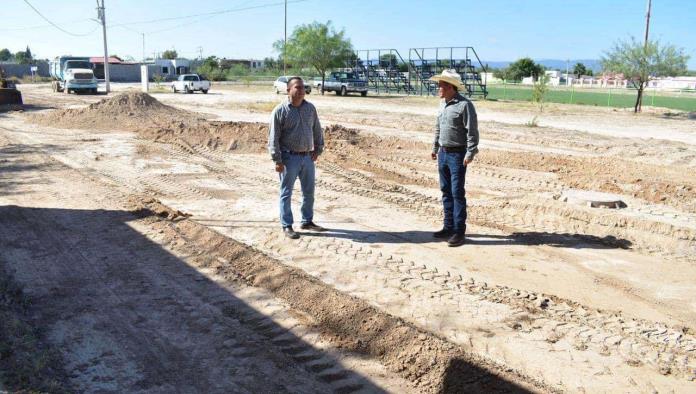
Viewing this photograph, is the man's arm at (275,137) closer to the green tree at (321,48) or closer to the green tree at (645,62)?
the green tree at (645,62)

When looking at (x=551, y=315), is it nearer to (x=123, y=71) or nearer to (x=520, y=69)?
(x=520, y=69)

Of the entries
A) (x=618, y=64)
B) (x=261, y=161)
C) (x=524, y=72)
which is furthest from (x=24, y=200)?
(x=524, y=72)

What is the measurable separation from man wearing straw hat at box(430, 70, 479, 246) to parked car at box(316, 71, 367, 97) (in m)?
39.0

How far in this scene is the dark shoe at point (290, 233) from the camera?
23.7 feet

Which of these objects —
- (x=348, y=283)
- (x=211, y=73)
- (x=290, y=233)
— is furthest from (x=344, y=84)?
(x=348, y=283)

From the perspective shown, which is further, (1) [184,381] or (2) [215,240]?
(2) [215,240]

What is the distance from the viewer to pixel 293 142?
710 cm

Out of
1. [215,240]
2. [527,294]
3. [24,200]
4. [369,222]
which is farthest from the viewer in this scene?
[24,200]

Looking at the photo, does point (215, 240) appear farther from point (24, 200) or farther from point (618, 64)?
point (618, 64)

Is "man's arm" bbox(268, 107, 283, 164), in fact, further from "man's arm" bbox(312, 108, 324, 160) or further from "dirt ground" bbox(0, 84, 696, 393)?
"dirt ground" bbox(0, 84, 696, 393)

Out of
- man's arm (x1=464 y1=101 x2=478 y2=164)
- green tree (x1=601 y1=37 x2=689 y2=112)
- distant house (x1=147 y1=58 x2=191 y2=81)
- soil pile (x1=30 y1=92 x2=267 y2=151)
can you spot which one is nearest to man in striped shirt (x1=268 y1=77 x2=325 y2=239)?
man's arm (x1=464 y1=101 x2=478 y2=164)

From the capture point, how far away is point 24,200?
9.34 metres

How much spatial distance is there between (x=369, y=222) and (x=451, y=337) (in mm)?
3696

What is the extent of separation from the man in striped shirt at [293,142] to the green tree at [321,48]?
4402 cm
